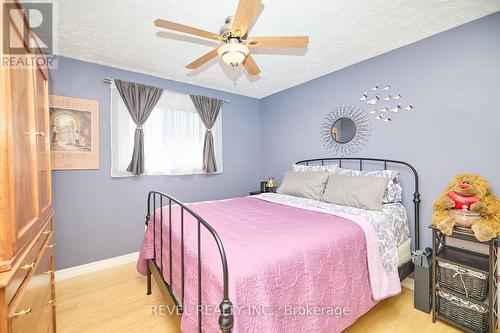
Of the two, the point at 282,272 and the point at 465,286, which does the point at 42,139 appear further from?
the point at 465,286

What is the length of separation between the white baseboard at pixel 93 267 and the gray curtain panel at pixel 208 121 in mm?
1637

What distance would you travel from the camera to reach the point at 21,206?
93cm

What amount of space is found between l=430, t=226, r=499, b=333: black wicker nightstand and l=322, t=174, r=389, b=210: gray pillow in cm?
53

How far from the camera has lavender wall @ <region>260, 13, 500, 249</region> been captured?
2027 mm

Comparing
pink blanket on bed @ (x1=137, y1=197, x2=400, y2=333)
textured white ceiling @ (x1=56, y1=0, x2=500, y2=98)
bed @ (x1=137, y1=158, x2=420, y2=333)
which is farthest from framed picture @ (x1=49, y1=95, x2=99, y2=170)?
pink blanket on bed @ (x1=137, y1=197, x2=400, y2=333)

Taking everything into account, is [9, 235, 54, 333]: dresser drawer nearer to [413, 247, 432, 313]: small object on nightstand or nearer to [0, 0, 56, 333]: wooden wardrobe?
[0, 0, 56, 333]: wooden wardrobe

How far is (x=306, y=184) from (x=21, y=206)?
8.51 feet

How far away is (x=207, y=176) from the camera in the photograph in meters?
3.85

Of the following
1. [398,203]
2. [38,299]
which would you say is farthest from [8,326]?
[398,203]

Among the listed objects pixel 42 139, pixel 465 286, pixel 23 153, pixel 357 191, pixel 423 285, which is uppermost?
pixel 42 139

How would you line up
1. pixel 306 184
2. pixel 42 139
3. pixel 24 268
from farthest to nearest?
pixel 306 184 → pixel 42 139 → pixel 24 268

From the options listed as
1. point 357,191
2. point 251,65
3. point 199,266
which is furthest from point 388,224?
point 251,65

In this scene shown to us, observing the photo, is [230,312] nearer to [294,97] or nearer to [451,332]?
[451,332]

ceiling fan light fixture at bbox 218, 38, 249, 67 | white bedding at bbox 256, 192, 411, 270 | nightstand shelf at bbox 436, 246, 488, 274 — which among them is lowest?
nightstand shelf at bbox 436, 246, 488, 274
